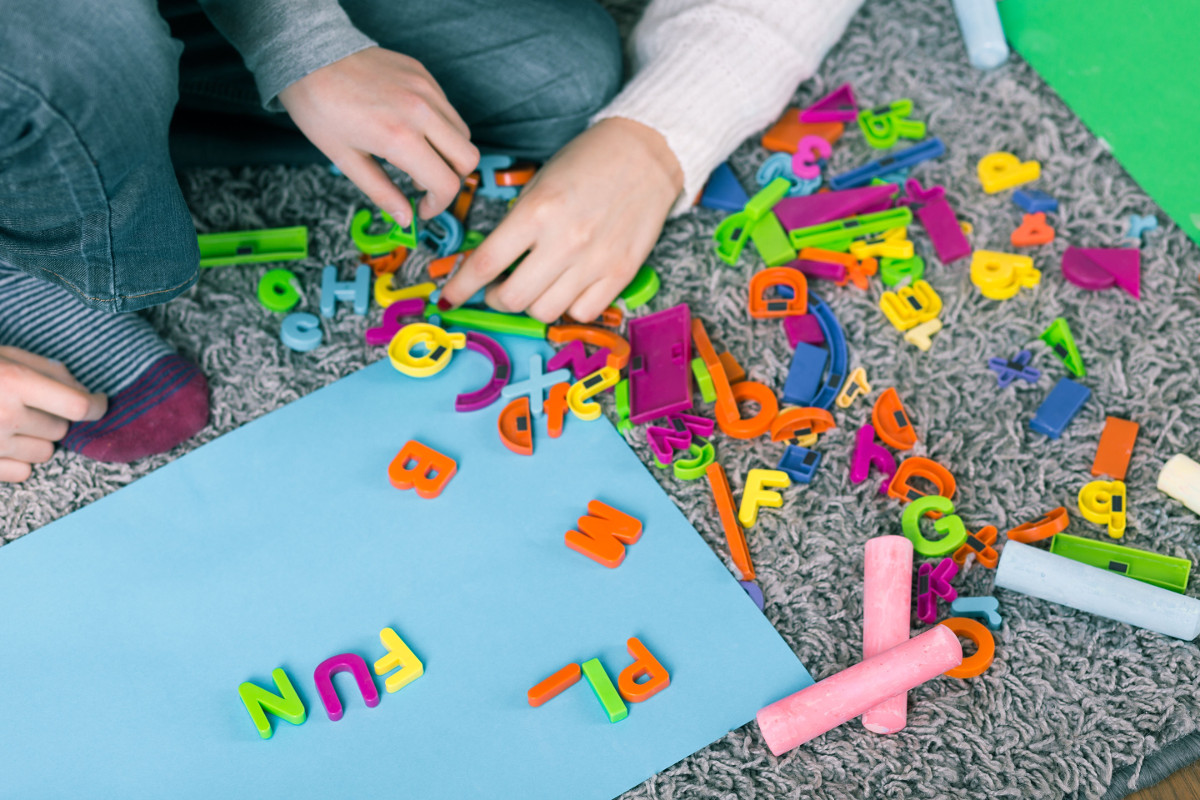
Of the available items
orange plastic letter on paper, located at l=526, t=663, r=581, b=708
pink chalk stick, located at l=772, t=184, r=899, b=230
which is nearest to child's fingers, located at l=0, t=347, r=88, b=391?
orange plastic letter on paper, located at l=526, t=663, r=581, b=708

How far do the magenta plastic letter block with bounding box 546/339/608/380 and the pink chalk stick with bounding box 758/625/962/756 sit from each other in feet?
1.11

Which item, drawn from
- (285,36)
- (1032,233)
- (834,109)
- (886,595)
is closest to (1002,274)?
(1032,233)

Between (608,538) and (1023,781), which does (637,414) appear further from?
(1023,781)

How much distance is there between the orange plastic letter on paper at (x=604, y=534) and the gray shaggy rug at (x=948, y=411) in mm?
58

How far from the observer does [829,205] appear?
38.4 inches

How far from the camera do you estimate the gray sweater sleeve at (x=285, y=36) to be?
78 cm

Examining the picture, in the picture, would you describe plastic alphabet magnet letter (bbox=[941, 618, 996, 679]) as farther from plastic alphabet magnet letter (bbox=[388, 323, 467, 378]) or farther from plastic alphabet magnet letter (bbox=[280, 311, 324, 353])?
plastic alphabet magnet letter (bbox=[280, 311, 324, 353])

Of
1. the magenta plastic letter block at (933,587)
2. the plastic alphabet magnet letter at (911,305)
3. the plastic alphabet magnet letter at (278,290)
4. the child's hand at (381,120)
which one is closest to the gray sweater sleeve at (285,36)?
the child's hand at (381,120)

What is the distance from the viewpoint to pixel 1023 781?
2.26 feet

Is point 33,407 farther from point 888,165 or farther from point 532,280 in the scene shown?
point 888,165

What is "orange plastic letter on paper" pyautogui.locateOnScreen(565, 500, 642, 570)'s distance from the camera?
778 mm

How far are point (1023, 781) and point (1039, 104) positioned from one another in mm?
755

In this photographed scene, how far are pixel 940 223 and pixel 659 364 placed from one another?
1.12ft

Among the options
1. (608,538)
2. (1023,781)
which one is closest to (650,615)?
(608,538)
